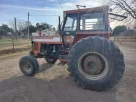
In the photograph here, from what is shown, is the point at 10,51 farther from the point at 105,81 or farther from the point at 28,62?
the point at 105,81

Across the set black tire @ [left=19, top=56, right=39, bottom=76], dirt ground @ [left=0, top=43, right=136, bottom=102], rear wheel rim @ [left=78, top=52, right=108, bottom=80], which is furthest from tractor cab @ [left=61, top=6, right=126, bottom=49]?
dirt ground @ [left=0, top=43, right=136, bottom=102]

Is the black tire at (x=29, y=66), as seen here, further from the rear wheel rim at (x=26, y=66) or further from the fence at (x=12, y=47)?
the fence at (x=12, y=47)

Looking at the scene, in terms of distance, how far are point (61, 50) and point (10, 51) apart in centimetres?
916

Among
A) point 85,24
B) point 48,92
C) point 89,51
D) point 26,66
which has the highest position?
point 85,24

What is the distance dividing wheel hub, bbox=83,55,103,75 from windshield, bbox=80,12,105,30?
40.1 inches

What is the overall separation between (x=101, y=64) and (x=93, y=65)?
0.23 meters

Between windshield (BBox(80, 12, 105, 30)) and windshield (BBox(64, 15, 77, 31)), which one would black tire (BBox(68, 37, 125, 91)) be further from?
windshield (BBox(64, 15, 77, 31))

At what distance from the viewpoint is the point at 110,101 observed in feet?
12.5

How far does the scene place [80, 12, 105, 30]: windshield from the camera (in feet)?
16.3

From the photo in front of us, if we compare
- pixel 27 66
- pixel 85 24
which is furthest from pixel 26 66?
pixel 85 24

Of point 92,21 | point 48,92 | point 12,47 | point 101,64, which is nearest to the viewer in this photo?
point 48,92

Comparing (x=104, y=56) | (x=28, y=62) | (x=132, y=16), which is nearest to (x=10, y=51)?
(x=28, y=62)

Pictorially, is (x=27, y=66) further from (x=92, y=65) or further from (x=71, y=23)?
(x=92, y=65)

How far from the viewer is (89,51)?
4.46 meters
